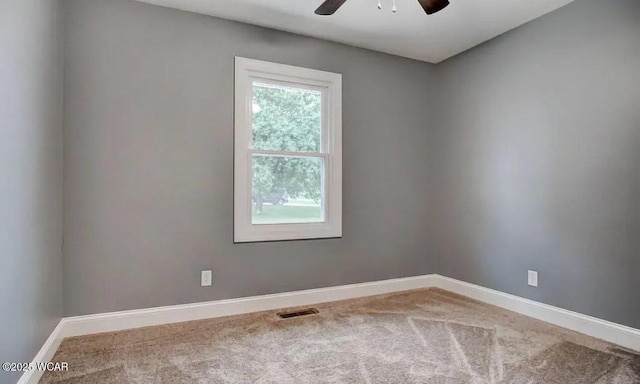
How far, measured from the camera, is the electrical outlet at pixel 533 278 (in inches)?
118

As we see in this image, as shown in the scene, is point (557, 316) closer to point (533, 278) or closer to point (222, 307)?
point (533, 278)

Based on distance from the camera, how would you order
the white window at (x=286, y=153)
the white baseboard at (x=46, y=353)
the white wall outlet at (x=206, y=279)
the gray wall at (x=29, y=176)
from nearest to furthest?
the gray wall at (x=29, y=176), the white baseboard at (x=46, y=353), the white wall outlet at (x=206, y=279), the white window at (x=286, y=153)

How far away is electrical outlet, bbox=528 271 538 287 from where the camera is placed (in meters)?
3.01

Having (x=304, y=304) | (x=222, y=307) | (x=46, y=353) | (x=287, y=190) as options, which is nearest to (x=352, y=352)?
(x=304, y=304)

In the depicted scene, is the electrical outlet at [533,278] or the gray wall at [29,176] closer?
the gray wall at [29,176]

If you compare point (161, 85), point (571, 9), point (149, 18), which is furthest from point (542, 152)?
point (149, 18)

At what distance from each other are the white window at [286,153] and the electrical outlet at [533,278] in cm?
171

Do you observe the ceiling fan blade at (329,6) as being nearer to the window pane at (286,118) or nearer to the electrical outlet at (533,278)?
the window pane at (286,118)

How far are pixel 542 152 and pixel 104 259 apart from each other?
3.58 meters

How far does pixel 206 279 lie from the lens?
2.97 metres

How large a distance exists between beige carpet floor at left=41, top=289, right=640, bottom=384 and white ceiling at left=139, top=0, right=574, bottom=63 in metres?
2.52

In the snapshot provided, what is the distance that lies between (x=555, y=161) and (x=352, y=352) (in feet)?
7.24

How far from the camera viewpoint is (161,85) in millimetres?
2838

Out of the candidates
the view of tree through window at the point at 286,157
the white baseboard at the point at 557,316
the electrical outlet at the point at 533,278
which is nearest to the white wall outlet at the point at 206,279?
the view of tree through window at the point at 286,157
